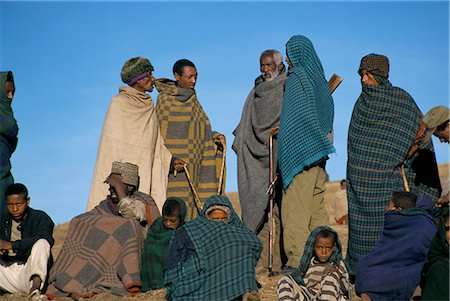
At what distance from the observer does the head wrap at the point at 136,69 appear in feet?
38.9

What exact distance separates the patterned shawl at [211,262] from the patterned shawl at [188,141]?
2.39 metres

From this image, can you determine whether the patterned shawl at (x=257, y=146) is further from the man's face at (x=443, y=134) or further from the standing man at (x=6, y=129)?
the standing man at (x=6, y=129)

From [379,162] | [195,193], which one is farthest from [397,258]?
[195,193]

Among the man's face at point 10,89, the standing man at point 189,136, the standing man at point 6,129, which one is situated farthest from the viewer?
the standing man at point 189,136

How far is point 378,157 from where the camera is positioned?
10531mm

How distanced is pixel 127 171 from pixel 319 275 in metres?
2.75

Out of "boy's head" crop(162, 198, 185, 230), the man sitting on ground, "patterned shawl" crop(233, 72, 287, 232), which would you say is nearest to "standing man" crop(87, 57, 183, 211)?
the man sitting on ground

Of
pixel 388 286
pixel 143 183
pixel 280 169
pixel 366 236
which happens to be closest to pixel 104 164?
pixel 143 183

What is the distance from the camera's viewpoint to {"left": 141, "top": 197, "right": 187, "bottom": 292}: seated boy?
10305 millimetres

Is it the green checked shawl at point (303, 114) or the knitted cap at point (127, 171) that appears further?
the knitted cap at point (127, 171)

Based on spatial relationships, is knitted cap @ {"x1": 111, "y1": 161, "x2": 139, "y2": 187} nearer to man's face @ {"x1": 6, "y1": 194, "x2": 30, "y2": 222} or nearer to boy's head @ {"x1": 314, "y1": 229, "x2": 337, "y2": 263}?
man's face @ {"x1": 6, "y1": 194, "x2": 30, "y2": 222}

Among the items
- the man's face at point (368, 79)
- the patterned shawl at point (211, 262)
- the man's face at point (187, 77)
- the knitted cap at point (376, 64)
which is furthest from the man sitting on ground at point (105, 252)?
the knitted cap at point (376, 64)

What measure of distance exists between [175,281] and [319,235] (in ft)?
4.60

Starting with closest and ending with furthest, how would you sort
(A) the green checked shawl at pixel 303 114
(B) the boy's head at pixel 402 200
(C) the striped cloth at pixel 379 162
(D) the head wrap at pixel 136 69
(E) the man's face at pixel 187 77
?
(B) the boy's head at pixel 402 200 → (C) the striped cloth at pixel 379 162 → (A) the green checked shawl at pixel 303 114 → (D) the head wrap at pixel 136 69 → (E) the man's face at pixel 187 77
